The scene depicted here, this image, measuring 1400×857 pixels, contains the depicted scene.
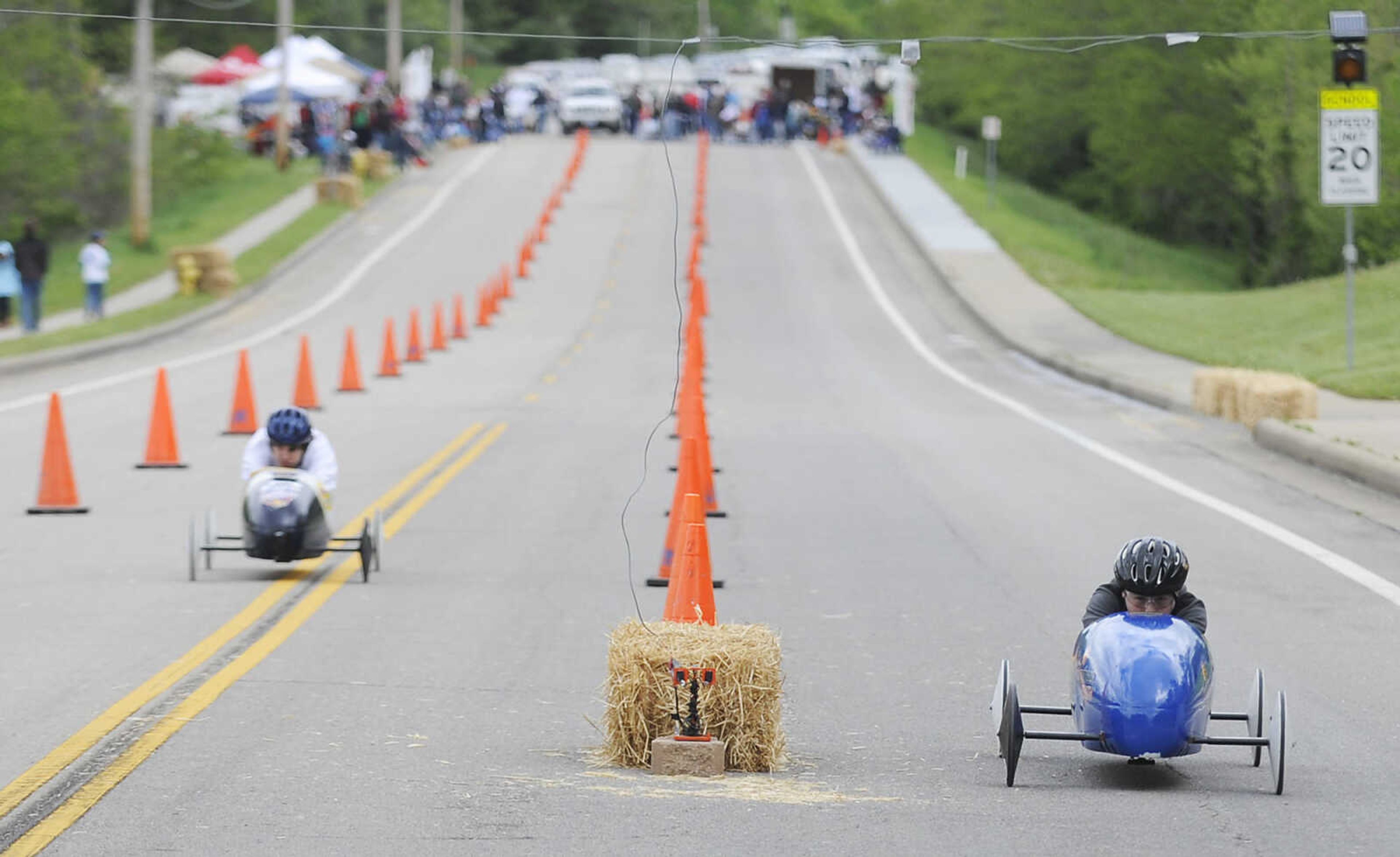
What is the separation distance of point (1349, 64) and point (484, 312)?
20.5m

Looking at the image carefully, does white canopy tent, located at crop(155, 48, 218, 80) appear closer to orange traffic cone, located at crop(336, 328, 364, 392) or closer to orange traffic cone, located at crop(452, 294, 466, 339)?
orange traffic cone, located at crop(452, 294, 466, 339)

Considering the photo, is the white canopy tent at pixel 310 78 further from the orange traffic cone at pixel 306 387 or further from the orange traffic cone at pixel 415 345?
the orange traffic cone at pixel 306 387

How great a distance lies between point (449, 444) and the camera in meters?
21.2

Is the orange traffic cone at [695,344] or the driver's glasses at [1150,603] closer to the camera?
the driver's glasses at [1150,603]

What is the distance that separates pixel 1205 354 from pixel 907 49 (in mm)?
16041

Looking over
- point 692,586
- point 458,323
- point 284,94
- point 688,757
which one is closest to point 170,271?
point 458,323

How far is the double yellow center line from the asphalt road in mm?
67

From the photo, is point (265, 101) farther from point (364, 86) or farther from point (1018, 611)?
point (1018, 611)

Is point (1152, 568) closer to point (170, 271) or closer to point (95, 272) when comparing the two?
point (95, 272)

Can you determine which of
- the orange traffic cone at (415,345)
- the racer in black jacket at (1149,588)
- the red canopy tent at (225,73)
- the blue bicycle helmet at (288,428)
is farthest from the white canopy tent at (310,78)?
the racer in black jacket at (1149,588)

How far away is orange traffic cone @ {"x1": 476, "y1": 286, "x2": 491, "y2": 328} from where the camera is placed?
3781 centimetres

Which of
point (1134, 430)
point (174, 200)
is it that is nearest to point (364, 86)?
point (174, 200)

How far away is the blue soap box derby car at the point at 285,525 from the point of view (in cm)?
1259

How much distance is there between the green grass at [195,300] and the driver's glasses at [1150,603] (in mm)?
24114
